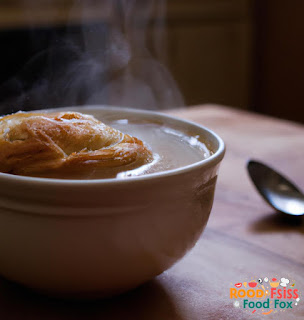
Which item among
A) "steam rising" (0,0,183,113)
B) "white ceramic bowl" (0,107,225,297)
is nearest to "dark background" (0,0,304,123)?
"steam rising" (0,0,183,113)

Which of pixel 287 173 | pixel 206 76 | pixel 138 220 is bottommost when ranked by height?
pixel 206 76

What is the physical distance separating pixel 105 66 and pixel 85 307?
2.54 feet

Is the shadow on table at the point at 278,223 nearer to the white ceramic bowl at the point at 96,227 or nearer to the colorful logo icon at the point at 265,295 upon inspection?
the colorful logo icon at the point at 265,295

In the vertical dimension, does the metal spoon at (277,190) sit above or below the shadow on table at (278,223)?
above

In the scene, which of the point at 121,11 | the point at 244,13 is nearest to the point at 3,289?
the point at 121,11

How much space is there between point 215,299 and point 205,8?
3.08 m

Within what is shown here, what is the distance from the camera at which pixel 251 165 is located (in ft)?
2.65

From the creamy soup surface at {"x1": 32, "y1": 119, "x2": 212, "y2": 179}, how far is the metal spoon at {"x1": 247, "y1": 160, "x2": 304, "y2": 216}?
0.72 feet

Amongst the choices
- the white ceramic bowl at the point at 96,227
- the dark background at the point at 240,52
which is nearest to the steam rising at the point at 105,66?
the dark background at the point at 240,52

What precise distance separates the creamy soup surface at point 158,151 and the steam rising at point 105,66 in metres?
0.18

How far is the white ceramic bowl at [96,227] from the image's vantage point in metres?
0.39

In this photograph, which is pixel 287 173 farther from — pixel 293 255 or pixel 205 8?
pixel 205 8

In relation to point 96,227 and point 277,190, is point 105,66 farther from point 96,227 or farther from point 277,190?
point 96,227

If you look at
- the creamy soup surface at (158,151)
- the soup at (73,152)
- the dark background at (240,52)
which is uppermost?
the soup at (73,152)
